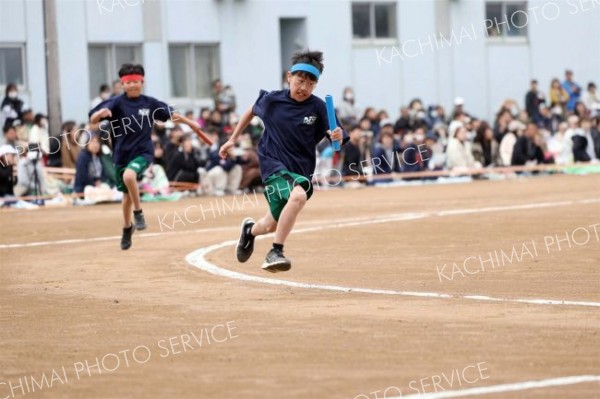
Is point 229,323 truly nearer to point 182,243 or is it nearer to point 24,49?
point 182,243

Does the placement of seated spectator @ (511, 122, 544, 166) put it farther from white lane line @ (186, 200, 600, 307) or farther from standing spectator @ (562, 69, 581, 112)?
white lane line @ (186, 200, 600, 307)

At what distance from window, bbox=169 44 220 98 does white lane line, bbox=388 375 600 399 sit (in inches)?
1221

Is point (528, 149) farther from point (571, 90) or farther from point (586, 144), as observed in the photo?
point (571, 90)

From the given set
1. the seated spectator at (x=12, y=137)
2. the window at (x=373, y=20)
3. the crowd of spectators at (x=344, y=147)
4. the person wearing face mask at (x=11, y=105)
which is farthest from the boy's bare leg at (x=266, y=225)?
the window at (x=373, y=20)

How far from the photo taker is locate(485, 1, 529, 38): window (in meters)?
44.8

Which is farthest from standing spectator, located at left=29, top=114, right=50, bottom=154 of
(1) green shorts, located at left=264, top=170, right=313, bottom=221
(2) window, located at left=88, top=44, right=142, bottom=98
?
(1) green shorts, located at left=264, top=170, right=313, bottom=221

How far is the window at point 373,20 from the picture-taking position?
42.0m

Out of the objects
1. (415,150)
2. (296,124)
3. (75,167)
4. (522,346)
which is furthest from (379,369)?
(415,150)

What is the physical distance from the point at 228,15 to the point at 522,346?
3059 cm

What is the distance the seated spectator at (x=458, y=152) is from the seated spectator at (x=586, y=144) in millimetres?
3510

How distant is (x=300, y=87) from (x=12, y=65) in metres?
23.1

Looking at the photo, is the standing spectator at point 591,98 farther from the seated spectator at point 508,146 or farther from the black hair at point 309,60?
the black hair at point 309,60

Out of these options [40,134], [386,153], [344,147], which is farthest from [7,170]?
[386,153]

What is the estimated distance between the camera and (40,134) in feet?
101
